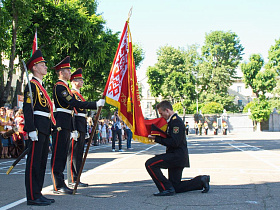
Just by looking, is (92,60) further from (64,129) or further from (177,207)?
(177,207)

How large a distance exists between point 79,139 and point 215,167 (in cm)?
433

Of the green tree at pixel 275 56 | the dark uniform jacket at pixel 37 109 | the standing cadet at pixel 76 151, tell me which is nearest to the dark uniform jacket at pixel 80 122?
the standing cadet at pixel 76 151

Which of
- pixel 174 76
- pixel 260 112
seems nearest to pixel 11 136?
pixel 260 112

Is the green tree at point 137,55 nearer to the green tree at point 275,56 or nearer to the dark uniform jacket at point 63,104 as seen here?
the green tree at point 275,56

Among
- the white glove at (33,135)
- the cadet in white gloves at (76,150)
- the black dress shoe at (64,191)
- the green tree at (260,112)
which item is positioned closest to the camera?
the white glove at (33,135)

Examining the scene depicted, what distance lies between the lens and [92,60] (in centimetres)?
2808

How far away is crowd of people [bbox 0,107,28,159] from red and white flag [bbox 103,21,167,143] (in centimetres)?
859

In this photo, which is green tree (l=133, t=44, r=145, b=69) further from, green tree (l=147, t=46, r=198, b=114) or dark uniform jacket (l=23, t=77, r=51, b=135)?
dark uniform jacket (l=23, t=77, r=51, b=135)

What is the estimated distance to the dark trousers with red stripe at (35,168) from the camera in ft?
19.9

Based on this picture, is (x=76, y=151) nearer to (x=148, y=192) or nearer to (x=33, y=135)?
(x=148, y=192)

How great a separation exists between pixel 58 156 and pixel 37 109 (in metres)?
1.16

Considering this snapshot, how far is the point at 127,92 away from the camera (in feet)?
24.2

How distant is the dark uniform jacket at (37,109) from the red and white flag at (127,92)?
3.82 feet

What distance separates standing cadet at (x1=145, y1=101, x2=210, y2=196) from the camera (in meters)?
6.61
